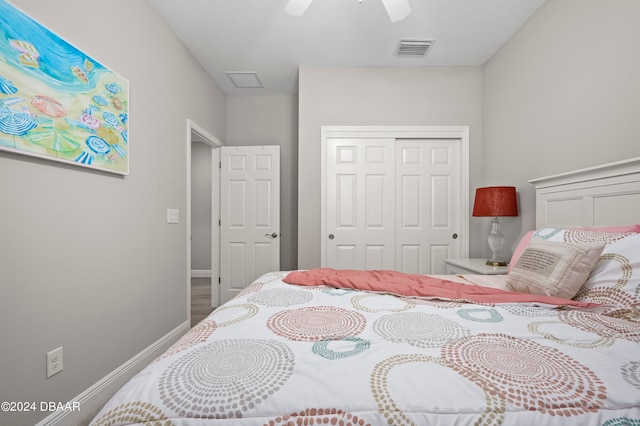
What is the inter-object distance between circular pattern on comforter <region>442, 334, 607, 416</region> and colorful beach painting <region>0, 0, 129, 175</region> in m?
1.93

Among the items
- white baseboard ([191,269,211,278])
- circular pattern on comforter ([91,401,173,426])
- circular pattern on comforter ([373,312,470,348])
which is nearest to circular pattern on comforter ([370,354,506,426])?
circular pattern on comforter ([373,312,470,348])

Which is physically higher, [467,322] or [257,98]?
[257,98]

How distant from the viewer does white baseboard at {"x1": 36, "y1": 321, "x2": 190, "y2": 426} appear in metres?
1.47

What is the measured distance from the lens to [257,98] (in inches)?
156

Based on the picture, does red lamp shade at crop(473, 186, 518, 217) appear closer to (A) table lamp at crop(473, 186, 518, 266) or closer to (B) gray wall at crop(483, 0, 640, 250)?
(A) table lamp at crop(473, 186, 518, 266)

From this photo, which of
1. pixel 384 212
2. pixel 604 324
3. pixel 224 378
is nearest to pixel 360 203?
pixel 384 212

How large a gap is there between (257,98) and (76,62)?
2.58 meters

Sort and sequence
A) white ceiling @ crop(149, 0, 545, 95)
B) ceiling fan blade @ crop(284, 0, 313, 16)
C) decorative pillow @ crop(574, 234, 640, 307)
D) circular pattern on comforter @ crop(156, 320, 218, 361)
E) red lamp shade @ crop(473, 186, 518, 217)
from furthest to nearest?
red lamp shade @ crop(473, 186, 518, 217) < white ceiling @ crop(149, 0, 545, 95) < ceiling fan blade @ crop(284, 0, 313, 16) < decorative pillow @ crop(574, 234, 640, 307) < circular pattern on comforter @ crop(156, 320, 218, 361)

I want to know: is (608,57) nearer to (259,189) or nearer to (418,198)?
(418,198)

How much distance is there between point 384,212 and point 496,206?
110cm

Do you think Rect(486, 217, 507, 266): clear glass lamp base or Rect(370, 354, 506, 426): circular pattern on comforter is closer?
Rect(370, 354, 506, 426): circular pattern on comforter

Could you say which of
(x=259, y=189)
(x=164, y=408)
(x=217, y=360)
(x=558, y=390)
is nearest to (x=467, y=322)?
(x=558, y=390)

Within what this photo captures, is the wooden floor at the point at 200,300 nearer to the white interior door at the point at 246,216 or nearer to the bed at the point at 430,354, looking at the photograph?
the white interior door at the point at 246,216

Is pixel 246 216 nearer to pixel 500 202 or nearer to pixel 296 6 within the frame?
pixel 296 6
